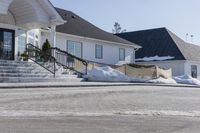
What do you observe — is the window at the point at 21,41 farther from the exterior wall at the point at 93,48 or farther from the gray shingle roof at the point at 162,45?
the gray shingle roof at the point at 162,45

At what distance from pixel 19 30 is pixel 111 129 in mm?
21921

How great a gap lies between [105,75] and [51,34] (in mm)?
4811

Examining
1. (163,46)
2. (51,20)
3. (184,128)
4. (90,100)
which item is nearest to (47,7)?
(51,20)

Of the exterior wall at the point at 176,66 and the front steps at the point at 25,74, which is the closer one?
the front steps at the point at 25,74

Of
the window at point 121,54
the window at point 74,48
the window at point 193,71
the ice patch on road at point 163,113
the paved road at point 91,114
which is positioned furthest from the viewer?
the window at point 193,71

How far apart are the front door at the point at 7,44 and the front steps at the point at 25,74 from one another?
238 centimetres

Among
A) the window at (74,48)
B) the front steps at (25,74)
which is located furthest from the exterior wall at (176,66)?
the front steps at (25,74)

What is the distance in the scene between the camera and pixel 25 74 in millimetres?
24859

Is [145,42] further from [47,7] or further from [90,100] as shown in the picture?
[90,100]

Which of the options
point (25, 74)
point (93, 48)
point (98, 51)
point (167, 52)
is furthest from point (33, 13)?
point (167, 52)

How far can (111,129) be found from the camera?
954 cm

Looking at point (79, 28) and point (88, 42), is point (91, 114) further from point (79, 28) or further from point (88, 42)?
point (79, 28)

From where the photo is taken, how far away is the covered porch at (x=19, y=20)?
28906mm

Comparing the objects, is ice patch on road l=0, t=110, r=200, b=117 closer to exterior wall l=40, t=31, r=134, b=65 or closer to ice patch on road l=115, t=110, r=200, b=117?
ice patch on road l=115, t=110, r=200, b=117
